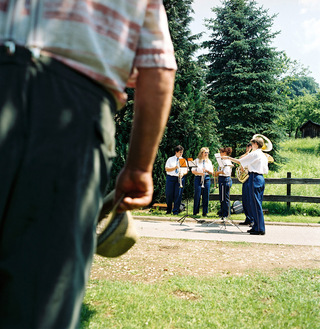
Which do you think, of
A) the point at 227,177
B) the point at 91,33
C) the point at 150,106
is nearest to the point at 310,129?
the point at 227,177

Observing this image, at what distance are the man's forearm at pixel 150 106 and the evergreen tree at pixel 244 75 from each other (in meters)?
22.7

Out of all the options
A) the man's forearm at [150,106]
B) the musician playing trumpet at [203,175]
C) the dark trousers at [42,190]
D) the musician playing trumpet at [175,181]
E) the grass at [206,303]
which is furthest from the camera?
the musician playing trumpet at [175,181]

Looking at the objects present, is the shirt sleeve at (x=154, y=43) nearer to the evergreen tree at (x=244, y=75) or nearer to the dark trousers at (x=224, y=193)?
the dark trousers at (x=224, y=193)

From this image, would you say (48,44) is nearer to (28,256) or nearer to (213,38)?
(28,256)

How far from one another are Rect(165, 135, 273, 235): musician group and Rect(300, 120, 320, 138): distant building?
5799 cm

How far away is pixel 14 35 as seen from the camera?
3.27 ft

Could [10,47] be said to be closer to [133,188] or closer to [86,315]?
[133,188]

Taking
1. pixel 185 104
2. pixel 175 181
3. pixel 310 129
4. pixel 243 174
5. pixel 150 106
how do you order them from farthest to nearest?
pixel 310 129 → pixel 185 104 → pixel 175 181 → pixel 243 174 → pixel 150 106

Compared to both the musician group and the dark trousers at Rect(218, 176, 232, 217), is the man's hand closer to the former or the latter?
the musician group

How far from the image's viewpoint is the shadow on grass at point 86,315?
3.17 meters

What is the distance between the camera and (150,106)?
1208 millimetres

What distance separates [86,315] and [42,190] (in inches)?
111

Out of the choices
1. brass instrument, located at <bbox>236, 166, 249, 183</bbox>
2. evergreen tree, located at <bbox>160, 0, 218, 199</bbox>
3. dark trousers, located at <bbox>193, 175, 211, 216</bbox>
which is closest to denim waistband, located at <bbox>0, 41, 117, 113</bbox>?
brass instrument, located at <bbox>236, 166, 249, 183</bbox>

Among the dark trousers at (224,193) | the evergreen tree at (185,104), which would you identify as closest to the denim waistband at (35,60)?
the dark trousers at (224,193)
